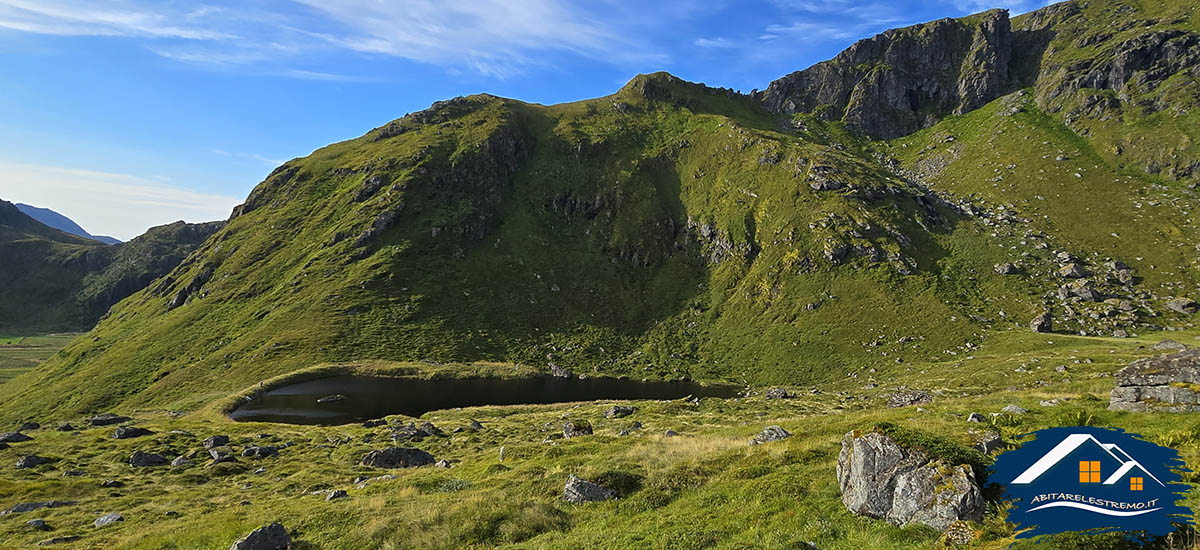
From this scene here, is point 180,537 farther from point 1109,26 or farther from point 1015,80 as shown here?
point 1109,26

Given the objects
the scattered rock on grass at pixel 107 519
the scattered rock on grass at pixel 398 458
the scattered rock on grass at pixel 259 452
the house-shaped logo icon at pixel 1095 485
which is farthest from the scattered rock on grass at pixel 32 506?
the house-shaped logo icon at pixel 1095 485

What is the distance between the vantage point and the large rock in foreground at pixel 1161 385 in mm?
19078

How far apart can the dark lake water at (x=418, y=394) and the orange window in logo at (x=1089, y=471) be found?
227 ft

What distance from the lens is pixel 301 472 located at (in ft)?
114

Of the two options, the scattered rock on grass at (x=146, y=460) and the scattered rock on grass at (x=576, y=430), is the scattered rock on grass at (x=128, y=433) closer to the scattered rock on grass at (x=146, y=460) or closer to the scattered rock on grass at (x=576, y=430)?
the scattered rock on grass at (x=146, y=460)

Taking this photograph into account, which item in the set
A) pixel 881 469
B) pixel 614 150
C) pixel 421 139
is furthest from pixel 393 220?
pixel 881 469

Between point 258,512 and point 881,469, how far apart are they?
2740 centimetres

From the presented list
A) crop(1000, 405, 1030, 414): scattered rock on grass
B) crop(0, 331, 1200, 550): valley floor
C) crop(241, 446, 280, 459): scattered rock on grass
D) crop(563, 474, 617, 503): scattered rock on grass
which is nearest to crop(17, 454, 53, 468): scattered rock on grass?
crop(0, 331, 1200, 550): valley floor

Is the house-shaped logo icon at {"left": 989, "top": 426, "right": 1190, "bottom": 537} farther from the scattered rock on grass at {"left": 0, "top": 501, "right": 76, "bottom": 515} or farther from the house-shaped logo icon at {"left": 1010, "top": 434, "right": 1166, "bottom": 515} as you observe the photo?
the scattered rock on grass at {"left": 0, "top": 501, "right": 76, "bottom": 515}

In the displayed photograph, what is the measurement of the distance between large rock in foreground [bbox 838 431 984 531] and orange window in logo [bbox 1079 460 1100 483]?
221 centimetres

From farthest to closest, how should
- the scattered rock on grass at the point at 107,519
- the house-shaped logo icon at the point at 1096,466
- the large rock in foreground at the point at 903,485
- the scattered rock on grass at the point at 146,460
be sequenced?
the scattered rock on grass at the point at 146,460 < the scattered rock on grass at the point at 107,519 < the large rock in foreground at the point at 903,485 < the house-shaped logo icon at the point at 1096,466

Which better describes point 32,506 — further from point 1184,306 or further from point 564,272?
point 1184,306

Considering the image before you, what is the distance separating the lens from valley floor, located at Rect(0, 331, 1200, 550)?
1485 centimetres

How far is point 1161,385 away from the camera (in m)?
20.3
